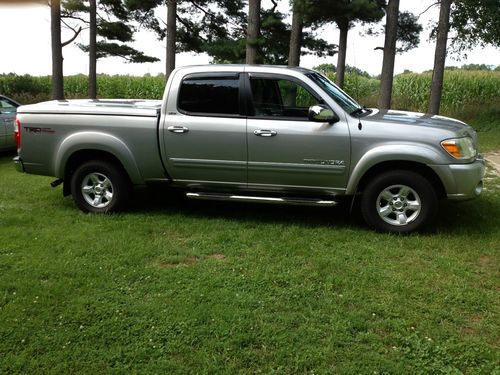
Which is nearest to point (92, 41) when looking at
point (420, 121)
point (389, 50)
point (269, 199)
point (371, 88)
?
point (389, 50)

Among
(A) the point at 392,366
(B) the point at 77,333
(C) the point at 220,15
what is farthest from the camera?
(C) the point at 220,15

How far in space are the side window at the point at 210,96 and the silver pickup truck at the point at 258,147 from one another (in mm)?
13

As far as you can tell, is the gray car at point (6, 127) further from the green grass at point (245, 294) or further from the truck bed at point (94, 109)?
the green grass at point (245, 294)

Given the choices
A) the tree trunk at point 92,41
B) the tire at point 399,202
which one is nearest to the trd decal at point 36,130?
the tire at point 399,202

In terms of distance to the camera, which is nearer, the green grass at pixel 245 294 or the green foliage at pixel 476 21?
the green grass at pixel 245 294

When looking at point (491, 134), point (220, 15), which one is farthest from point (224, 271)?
point (220, 15)

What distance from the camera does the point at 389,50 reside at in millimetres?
14484

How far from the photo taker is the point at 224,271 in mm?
4520

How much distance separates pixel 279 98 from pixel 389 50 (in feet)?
31.9

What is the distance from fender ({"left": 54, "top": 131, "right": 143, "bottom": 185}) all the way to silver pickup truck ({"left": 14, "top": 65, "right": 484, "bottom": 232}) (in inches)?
0.5

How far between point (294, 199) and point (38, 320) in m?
3.03

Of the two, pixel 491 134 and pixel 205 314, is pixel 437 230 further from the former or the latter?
pixel 491 134

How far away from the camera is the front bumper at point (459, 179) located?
17.4 ft

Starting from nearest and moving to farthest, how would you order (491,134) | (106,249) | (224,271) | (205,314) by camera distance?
(205,314) < (224,271) < (106,249) < (491,134)
